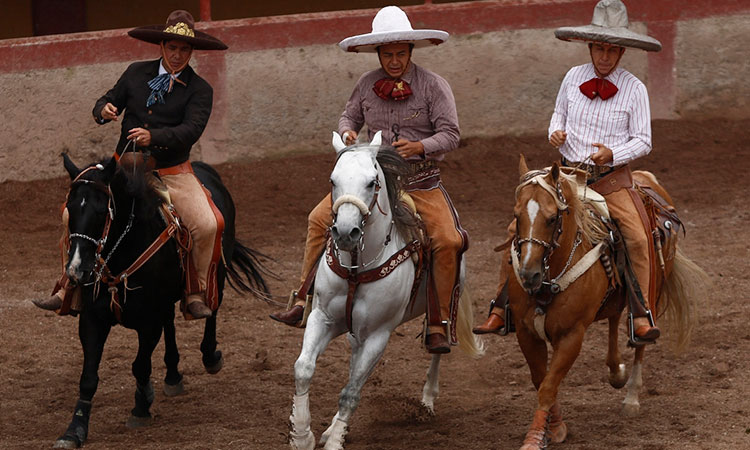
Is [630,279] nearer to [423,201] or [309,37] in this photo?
[423,201]

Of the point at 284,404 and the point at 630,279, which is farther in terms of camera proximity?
the point at 284,404

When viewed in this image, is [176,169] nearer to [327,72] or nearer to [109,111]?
[109,111]

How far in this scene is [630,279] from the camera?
6953 millimetres

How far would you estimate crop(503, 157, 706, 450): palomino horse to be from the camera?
6246 mm

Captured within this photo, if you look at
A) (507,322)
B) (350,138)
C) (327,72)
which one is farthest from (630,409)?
(327,72)

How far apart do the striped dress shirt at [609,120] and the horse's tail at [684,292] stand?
46.9 inches

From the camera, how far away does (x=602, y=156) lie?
686cm

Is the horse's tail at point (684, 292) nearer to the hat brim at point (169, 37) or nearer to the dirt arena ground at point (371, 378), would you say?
the dirt arena ground at point (371, 378)

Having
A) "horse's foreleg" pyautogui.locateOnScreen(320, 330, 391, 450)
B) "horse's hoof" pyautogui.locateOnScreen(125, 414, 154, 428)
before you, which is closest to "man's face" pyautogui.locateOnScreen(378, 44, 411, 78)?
"horse's foreleg" pyautogui.locateOnScreen(320, 330, 391, 450)

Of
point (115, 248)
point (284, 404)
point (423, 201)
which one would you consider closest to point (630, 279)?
point (423, 201)

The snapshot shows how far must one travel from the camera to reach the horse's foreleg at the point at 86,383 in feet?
22.7

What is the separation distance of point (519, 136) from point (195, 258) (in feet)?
24.2

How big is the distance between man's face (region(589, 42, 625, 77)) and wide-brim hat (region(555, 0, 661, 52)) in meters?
0.09

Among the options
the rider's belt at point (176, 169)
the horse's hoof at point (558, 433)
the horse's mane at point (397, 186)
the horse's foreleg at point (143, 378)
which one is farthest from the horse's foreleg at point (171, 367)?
the horse's hoof at point (558, 433)
